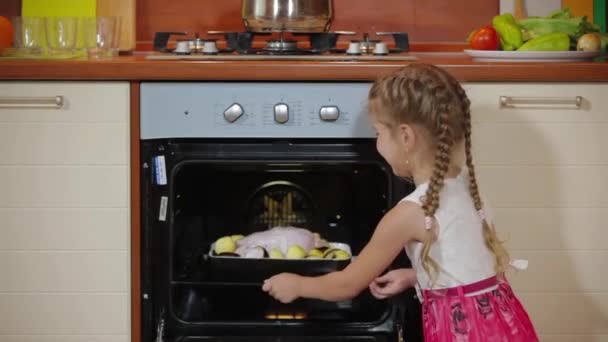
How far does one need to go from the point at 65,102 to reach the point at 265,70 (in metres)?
0.42

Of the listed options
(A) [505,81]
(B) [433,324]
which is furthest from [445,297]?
(A) [505,81]

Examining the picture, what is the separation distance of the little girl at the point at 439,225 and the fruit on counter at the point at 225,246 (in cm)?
38

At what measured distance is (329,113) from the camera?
212cm

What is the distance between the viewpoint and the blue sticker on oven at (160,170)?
2.15 m

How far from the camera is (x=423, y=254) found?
1.85 meters

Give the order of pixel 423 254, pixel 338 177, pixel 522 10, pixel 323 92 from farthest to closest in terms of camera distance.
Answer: pixel 522 10 → pixel 338 177 → pixel 323 92 → pixel 423 254

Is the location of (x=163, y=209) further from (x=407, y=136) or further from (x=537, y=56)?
(x=537, y=56)

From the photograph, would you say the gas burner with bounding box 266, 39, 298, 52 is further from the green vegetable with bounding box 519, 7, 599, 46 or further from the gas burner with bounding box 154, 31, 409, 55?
the green vegetable with bounding box 519, 7, 599, 46

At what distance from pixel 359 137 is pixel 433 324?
0.44 m

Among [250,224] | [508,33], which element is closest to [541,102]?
[508,33]

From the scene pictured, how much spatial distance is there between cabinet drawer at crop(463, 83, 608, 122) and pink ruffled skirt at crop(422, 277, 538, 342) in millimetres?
410

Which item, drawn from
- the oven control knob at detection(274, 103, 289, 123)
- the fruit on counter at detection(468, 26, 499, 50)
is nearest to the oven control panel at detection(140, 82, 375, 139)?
the oven control knob at detection(274, 103, 289, 123)

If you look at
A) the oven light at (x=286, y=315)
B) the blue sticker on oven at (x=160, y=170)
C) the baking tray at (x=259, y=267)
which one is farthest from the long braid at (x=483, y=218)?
the blue sticker on oven at (x=160, y=170)

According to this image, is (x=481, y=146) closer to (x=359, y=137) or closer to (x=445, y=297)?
(x=359, y=137)
